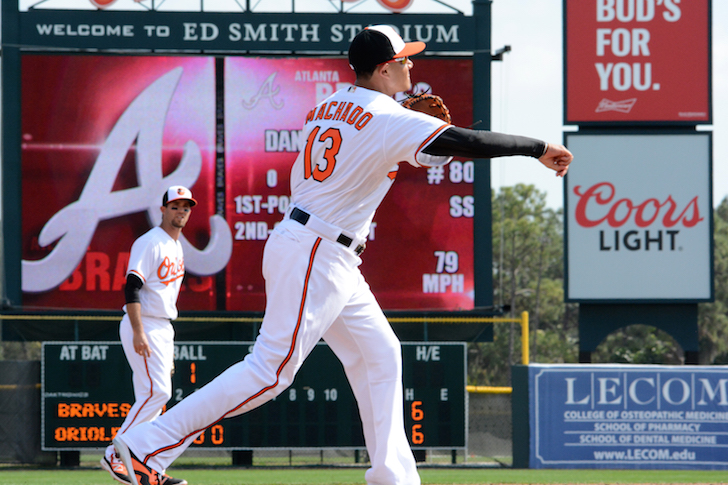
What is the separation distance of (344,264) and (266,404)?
5222 mm

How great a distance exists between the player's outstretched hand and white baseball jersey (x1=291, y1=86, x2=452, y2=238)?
1.16ft

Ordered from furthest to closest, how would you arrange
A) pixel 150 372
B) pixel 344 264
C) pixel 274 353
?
1. pixel 150 372
2. pixel 344 264
3. pixel 274 353

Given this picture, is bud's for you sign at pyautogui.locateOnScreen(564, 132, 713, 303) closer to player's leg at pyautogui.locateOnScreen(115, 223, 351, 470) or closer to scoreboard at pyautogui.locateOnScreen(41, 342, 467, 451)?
scoreboard at pyautogui.locateOnScreen(41, 342, 467, 451)

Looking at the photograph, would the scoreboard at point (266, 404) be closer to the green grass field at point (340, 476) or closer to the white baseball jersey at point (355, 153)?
the green grass field at point (340, 476)

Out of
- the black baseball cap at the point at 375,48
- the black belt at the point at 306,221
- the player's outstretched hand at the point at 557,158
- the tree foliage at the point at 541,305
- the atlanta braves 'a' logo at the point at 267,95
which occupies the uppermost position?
the atlanta braves 'a' logo at the point at 267,95

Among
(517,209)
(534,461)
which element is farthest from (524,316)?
(517,209)

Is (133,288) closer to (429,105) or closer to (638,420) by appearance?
(429,105)

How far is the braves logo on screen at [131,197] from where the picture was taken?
34.8 feet

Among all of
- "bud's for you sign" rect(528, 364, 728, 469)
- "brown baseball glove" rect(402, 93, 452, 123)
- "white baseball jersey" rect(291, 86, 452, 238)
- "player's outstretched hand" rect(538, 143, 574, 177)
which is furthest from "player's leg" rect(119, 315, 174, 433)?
"bud's for you sign" rect(528, 364, 728, 469)

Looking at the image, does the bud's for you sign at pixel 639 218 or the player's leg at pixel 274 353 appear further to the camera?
the bud's for you sign at pixel 639 218

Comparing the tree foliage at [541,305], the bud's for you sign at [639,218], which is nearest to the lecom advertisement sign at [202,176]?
the bud's for you sign at [639,218]

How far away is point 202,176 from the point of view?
1081 centimetres

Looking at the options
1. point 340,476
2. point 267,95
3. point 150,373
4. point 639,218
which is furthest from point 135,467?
point 639,218

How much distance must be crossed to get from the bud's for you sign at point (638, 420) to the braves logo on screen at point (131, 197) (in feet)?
14.9
